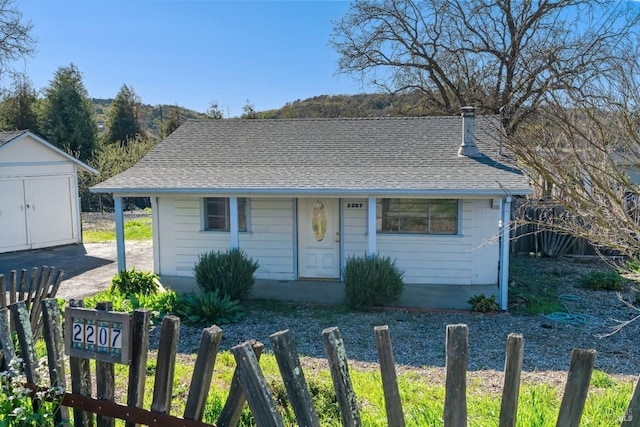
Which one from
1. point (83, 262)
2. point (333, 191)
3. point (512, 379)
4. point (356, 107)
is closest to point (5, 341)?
point (512, 379)

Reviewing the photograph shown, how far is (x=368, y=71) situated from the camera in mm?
27281

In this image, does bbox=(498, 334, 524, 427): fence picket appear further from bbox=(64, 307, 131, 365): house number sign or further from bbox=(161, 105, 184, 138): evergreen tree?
bbox=(161, 105, 184, 138): evergreen tree

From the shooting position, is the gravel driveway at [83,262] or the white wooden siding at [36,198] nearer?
the gravel driveway at [83,262]

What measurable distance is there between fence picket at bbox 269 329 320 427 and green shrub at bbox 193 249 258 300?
24.2 ft

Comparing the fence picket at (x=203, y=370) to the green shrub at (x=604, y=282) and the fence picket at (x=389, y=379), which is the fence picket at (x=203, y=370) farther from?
the green shrub at (x=604, y=282)

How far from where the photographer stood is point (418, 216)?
11.1 m

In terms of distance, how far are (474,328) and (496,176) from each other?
3.28 metres

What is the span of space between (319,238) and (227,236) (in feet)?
6.63

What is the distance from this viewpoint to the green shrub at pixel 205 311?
852 centimetres

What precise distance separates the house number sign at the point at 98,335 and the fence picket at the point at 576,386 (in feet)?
7.31

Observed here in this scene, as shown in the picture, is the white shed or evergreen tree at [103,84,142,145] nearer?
the white shed

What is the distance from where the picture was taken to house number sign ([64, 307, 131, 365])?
2945 mm

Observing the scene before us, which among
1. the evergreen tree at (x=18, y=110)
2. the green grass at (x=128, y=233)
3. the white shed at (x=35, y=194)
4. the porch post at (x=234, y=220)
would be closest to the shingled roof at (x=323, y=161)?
the porch post at (x=234, y=220)

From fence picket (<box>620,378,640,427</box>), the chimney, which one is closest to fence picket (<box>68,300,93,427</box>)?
fence picket (<box>620,378,640,427</box>)
